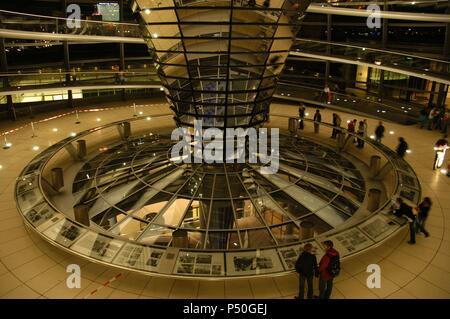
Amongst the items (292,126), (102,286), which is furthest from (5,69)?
(102,286)

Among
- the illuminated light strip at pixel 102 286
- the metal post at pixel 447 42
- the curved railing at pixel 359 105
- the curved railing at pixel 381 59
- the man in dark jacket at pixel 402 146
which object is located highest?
the metal post at pixel 447 42

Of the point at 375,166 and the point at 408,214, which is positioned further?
the point at 375,166

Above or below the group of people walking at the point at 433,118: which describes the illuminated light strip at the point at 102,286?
below

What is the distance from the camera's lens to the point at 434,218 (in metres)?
12.8

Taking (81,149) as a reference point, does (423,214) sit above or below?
below

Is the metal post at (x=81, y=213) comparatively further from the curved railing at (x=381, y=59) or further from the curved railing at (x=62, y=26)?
the curved railing at (x=381, y=59)

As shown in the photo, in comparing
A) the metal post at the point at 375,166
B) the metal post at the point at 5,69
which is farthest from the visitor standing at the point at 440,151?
the metal post at the point at 5,69

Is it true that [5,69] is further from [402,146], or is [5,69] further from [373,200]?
[402,146]

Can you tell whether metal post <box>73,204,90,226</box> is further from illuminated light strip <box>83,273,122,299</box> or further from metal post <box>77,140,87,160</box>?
metal post <box>77,140,87,160</box>

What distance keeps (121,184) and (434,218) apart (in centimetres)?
1058

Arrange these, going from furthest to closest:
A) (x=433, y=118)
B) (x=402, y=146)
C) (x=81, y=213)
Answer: (x=433, y=118) → (x=402, y=146) → (x=81, y=213)

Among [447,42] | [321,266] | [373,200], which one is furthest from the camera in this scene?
[447,42]

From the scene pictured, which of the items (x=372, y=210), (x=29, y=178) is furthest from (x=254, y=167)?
(x=29, y=178)
